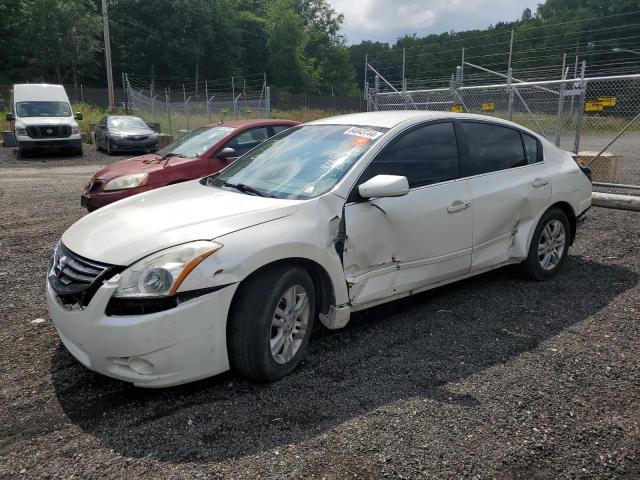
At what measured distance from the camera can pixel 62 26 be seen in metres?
44.5

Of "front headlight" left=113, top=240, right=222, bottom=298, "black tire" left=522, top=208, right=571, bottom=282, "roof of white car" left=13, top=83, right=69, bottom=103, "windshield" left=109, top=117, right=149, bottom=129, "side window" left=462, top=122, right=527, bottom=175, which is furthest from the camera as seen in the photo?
"windshield" left=109, top=117, right=149, bottom=129

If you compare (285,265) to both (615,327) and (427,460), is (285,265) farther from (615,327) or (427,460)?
(615,327)

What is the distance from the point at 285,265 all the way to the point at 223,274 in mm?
444

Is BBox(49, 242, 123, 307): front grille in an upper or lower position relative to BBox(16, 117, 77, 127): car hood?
lower

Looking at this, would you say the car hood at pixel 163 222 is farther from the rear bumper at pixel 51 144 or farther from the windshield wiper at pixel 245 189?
the rear bumper at pixel 51 144

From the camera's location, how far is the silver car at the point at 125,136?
62.1 ft

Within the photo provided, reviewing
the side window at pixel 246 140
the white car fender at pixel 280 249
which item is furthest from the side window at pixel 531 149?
the side window at pixel 246 140

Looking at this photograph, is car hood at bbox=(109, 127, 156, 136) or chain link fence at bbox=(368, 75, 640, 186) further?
car hood at bbox=(109, 127, 156, 136)

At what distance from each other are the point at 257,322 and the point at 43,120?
1733 centimetres

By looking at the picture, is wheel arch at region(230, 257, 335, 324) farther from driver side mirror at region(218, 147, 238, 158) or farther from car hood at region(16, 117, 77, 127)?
car hood at region(16, 117, 77, 127)

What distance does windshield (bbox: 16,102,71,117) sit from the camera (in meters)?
17.9

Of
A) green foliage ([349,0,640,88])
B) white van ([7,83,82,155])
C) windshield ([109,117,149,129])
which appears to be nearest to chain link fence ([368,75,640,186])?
windshield ([109,117,149,129])

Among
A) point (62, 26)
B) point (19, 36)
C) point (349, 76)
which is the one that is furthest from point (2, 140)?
point (349, 76)

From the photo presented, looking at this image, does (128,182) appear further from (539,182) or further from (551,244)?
(551,244)
